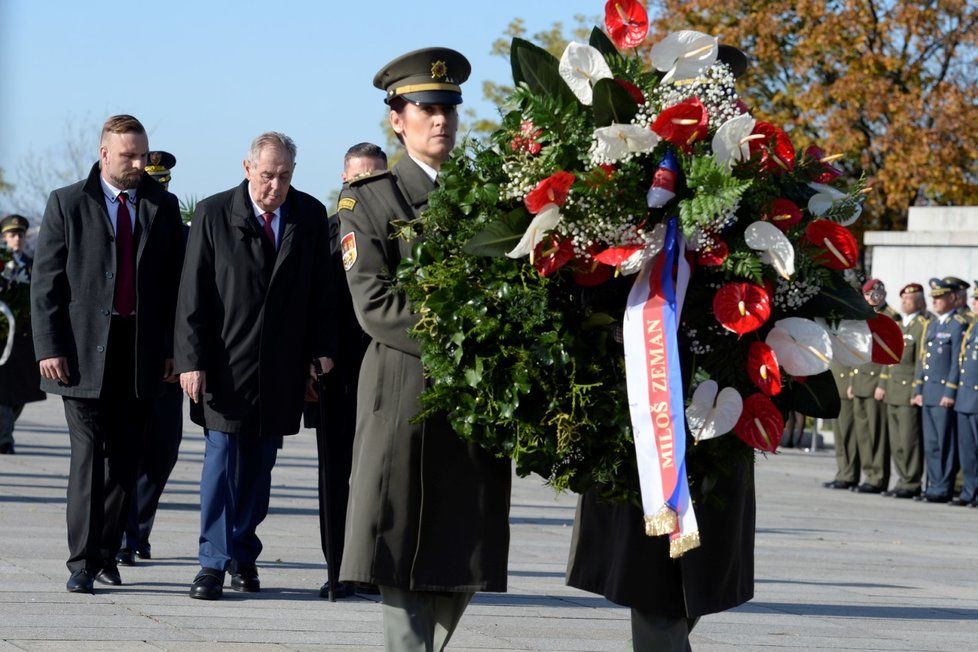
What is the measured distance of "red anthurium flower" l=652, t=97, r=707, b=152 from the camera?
440cm

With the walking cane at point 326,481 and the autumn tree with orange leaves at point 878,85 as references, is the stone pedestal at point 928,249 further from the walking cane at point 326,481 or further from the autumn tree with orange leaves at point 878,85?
the walking cane at point 326,481

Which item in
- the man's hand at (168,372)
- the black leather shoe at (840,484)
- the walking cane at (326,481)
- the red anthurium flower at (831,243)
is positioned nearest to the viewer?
the red anthurium flower at (831,243)

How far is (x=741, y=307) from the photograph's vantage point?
14.5ft

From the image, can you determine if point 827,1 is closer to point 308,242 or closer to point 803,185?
point 308,242

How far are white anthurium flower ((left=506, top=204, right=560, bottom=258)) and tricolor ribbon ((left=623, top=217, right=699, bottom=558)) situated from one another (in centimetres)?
31

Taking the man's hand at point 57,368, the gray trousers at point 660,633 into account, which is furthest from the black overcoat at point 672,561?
the man's hand at point 57,368

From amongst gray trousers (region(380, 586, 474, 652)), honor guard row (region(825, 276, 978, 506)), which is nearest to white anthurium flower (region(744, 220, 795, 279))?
gray trousers (region(380, 586, 474, 652))

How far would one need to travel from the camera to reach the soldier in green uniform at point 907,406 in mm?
16812

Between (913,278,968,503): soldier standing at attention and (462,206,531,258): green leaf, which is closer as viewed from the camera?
(462,206,531,258): green leaf

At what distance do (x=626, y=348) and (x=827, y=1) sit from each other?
30.5 m

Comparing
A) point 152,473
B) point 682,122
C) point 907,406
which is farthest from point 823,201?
point 907,406

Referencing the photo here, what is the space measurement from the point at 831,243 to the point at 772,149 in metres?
0.32

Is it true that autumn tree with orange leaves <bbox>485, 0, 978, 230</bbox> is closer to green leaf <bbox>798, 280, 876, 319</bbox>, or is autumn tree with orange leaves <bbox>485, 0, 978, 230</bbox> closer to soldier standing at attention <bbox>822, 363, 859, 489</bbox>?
soldier standing at attention <bbox>822, 363, 859, 489</bbox>

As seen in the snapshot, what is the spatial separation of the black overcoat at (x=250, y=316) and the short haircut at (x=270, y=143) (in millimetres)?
230
